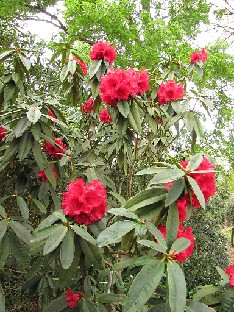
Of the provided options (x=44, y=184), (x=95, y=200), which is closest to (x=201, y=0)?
(x=44, y=184)

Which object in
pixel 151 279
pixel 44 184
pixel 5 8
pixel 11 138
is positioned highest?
pixel 5 8

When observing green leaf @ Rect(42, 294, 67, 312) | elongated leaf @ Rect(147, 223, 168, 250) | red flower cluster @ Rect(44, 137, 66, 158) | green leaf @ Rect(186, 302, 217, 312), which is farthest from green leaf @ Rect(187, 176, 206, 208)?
red flower cluster @ Rect(44, 137, 66, 158)

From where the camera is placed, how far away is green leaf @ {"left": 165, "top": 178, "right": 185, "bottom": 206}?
1.06 m

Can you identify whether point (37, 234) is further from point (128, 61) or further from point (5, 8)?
point (5, 8)

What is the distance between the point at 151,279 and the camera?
93 cm

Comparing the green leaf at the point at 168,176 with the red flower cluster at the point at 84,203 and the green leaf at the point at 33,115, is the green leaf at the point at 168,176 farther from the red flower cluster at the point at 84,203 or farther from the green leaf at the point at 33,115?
the green leaf at the point at 33,115

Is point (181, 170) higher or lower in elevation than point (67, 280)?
higher

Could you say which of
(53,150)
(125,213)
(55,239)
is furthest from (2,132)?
(125,213)

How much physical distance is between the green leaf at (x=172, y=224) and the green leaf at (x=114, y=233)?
0.10 metres

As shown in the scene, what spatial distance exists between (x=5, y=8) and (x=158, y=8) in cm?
283

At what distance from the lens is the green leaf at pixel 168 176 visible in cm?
105

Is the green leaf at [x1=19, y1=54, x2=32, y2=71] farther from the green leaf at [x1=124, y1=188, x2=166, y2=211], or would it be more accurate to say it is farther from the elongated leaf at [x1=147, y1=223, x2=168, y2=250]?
the elongated leaf at [x1=147, y1=223, x2=168, y2=250]

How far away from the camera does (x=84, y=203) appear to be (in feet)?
4.05

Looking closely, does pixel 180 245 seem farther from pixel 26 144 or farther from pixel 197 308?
pixel 26 144
